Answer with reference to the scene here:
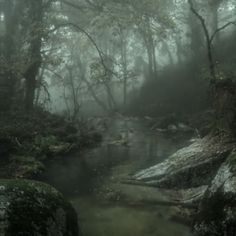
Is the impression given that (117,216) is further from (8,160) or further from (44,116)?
(44,116)

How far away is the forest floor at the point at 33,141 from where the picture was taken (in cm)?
1267

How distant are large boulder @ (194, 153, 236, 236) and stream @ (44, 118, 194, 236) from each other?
0.49 metres

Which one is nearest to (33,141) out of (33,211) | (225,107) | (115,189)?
(115,189)

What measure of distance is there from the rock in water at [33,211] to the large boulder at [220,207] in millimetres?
2235

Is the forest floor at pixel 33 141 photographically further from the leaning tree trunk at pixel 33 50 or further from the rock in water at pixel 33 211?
the rock in water at pixel 33 211

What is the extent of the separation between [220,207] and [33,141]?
35.5ft

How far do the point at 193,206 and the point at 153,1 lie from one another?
16.6 metres

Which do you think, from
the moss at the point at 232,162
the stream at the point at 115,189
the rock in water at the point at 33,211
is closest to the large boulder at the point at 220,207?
the moss at the point at 232,162

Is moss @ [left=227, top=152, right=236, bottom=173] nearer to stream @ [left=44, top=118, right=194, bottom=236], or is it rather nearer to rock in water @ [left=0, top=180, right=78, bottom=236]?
stream @ [left=44, top=118, right=194, bottom=236]

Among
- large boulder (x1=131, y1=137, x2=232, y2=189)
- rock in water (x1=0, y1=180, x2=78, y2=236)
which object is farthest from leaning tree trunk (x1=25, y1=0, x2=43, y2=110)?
rock in water (x1=0, y1=180, x2=78, y2=236)

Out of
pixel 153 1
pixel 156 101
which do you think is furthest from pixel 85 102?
pixel 153 1

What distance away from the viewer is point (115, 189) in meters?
10.2

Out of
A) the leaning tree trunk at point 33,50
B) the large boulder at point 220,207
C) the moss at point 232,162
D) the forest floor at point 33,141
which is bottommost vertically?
the large boulder at point 220,207

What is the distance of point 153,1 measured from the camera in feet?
73.7
